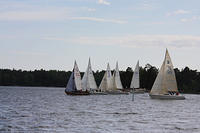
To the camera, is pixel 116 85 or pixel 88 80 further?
pixel 116 85

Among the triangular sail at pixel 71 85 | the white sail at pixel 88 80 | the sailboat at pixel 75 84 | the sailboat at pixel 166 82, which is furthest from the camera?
the white sail at pixel 88 80

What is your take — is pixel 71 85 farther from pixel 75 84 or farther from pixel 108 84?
pixel 108 84

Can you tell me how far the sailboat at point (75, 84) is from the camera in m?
104

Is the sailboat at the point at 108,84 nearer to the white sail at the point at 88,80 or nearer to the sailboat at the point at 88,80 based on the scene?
the sailboat at the point at 88,80

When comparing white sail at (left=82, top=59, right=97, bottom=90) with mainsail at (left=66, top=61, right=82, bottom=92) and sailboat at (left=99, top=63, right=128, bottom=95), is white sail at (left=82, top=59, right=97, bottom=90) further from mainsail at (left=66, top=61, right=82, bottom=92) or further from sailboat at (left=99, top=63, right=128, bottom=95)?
sailboat at (left=99, top=63, right=128, bottom=95)

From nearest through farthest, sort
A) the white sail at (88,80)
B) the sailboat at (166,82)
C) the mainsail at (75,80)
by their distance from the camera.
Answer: the sailboat at (166,82) → the mainsail at (75,80) → the white sail at (88,80)

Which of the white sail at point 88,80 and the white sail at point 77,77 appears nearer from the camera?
the white sail at point 77,77

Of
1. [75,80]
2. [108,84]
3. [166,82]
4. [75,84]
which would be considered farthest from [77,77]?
[108,84]

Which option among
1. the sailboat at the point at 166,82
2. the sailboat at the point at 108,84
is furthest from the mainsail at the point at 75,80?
the sailboat at the point at 108,84

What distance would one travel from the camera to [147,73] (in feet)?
608

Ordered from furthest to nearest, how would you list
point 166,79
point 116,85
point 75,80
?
1. point 116,85
2. point 75,80
3. point 166,79

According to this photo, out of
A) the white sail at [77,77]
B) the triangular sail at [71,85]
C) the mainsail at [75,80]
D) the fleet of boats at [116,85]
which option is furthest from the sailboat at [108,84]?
the white sail at [77,77]

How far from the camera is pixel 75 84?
4112 inches

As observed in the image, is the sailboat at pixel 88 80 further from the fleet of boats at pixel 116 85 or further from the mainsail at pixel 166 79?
the mainsail at pixel 166 79
